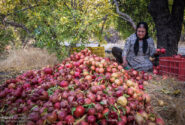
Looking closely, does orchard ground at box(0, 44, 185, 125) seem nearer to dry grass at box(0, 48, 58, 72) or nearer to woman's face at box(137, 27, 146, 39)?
dry grass at box(0, 48, 58, 72)

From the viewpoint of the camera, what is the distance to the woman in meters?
3.87

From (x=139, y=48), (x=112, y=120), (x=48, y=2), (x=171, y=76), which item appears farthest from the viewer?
(x=48, y=2)

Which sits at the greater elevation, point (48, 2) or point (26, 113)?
point (48, 2)

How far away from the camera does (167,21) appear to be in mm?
4262

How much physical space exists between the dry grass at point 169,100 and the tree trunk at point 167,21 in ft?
6.17

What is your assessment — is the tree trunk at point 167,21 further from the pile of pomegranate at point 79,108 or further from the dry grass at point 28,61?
the dry grass at point 28,61

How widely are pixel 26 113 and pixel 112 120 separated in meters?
0.93

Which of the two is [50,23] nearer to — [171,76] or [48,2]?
[48,2]

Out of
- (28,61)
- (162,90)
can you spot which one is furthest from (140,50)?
(28,61)

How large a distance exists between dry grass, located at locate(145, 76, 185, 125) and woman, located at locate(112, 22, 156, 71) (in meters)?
0.80

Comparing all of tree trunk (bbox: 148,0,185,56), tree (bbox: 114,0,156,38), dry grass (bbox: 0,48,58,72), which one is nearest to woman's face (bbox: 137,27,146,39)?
tree trunk (bbox: 148,0,185,56)

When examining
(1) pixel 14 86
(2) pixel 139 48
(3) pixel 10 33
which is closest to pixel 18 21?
(3) pixel 10 33

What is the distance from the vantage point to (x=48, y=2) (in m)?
4.84

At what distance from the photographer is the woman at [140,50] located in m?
3.87
